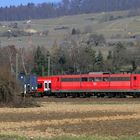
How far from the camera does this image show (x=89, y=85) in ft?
269

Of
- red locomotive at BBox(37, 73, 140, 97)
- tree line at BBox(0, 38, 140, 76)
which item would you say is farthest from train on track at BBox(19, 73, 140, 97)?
tree line at BBox(0, 38, 140, 76)

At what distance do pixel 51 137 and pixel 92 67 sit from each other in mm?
115980

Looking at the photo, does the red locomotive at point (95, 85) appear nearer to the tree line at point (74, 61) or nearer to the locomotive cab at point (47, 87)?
the locomotive cab at point (47, 87)

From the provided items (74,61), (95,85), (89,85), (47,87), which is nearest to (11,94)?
(95,85)

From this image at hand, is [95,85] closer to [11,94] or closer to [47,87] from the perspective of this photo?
[47,87]

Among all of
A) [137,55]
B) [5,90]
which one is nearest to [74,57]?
[137,55]

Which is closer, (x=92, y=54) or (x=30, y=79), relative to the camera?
(x=30, y=79)

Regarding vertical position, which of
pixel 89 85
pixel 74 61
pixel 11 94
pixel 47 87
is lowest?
pixel 47 87

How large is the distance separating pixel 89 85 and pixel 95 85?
1.08 meters

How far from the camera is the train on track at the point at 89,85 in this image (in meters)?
79.6

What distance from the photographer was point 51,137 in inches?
821

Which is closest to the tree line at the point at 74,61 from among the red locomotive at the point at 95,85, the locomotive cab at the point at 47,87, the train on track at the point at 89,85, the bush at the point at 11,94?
the locomotive cab at the point at 47,87

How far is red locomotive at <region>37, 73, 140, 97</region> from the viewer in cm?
7938

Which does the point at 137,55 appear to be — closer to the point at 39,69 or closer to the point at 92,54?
the point at 92,54
